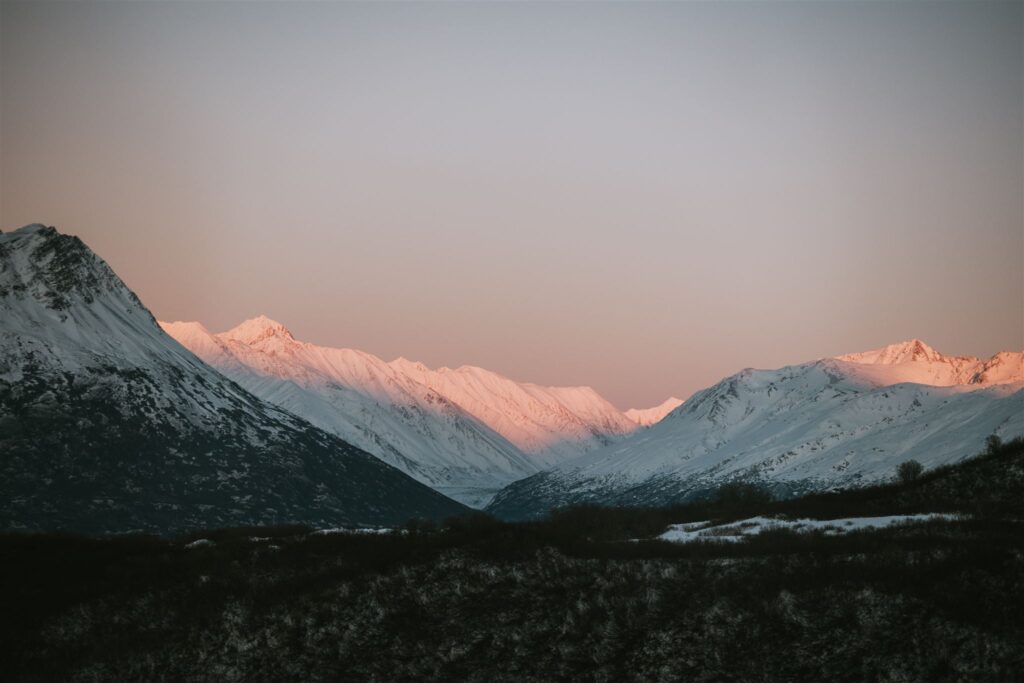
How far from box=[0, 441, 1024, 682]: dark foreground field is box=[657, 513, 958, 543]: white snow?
7.39 feet

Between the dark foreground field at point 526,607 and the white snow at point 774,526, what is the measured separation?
7.39ft

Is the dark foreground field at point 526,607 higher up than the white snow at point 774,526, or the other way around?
the white snow at point 774,526

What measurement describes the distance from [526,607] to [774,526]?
1747 cm

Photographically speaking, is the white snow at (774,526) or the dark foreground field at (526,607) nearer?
the dark foreground field at (526,607)

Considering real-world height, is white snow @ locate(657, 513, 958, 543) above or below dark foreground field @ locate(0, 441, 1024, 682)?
above

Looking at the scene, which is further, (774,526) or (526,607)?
(774,526)

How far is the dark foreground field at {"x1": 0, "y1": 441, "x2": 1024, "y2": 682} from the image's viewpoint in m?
44.8

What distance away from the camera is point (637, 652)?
4703cm

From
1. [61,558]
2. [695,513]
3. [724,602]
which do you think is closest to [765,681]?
[724,602]

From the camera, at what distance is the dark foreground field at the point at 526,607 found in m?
44.8

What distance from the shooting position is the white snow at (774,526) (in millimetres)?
57906

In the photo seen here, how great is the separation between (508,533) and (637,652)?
1289cm

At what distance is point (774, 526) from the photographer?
204 feet

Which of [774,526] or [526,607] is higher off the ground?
[774,526]
